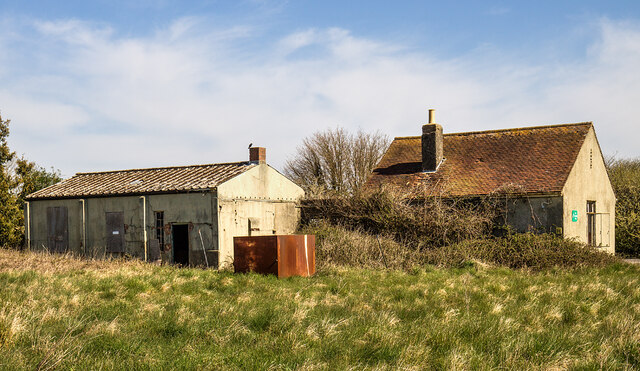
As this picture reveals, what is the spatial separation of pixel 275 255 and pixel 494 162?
12632mm

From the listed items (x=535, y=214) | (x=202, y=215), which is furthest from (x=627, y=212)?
(x=202, y=215)

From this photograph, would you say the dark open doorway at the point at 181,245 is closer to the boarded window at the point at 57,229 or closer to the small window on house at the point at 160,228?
the small window on house at the point at 160,228

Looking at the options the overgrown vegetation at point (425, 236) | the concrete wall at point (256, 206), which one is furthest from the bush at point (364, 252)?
the concrete wall at point (256, 206)

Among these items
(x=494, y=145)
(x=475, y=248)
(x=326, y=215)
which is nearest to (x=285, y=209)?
(x=326, y=215)

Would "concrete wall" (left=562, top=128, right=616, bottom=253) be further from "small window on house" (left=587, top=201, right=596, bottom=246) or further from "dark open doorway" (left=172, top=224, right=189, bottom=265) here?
"dark open doorway" (left=172, top=224, right=189, bottom=265)

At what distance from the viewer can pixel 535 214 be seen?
21062mm

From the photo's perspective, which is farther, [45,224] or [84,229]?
[45,224]

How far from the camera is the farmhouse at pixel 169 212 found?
68.1 feet

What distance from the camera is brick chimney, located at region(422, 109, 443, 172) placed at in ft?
81.5

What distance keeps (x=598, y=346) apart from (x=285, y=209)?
17.1 m

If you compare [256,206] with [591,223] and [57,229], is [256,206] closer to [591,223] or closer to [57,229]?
[57,229]

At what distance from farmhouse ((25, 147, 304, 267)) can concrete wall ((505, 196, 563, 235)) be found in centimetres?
887

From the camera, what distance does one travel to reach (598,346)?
775cm

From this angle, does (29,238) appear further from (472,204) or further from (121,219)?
(472,204)
